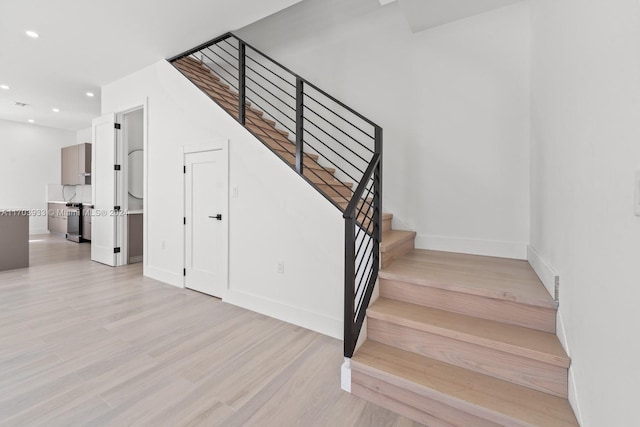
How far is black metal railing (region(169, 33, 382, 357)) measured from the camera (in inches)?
73.8

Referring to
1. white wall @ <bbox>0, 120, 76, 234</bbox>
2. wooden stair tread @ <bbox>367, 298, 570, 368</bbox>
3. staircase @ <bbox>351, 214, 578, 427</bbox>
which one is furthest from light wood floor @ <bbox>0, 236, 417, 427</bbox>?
white wall @ <bbox>0, 120, 76, 234</bbox>

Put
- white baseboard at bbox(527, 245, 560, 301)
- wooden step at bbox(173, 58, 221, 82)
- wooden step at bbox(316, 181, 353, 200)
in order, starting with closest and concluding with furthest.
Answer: white baseboard at bbox(527, 245, 560, 301) → wooden step at bbox(316, 181, 353, 200) → wooden step at bbox(173, 58, 221, 82)

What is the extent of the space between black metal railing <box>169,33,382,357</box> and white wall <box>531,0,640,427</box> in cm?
106

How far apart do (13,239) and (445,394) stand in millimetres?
6165

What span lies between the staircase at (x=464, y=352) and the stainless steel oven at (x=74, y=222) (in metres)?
7.79

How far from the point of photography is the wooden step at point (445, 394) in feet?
4.41

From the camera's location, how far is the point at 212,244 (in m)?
3.45

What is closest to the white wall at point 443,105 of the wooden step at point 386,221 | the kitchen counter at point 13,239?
the wooden step at point 386,221

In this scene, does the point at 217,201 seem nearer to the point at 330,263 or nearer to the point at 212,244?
the point at 212,244

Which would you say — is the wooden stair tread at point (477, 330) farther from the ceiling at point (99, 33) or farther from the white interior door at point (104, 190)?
the white interior door at point (104, 190)

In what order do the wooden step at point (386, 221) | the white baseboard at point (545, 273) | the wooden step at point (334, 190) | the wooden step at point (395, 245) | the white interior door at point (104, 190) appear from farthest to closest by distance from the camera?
the white interior door at point (104, 190) → the wooden step at point (386, 221) → the wooden step at point (334, 190) → the wooden step at point (395, 245) → the white baseboard at point (545, 273)

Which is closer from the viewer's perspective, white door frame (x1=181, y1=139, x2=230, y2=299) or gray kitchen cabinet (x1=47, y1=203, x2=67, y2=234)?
white door frame (x1=181, y1=139, x2=230, y2=299)

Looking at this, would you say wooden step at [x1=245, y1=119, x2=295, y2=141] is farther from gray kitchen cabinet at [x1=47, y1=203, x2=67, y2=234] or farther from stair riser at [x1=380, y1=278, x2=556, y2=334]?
gray kitchen cabinet at [x1=47, y1=203, x2=67, y2=234]

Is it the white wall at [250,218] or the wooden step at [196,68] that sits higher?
the wooden step at [196,68]
